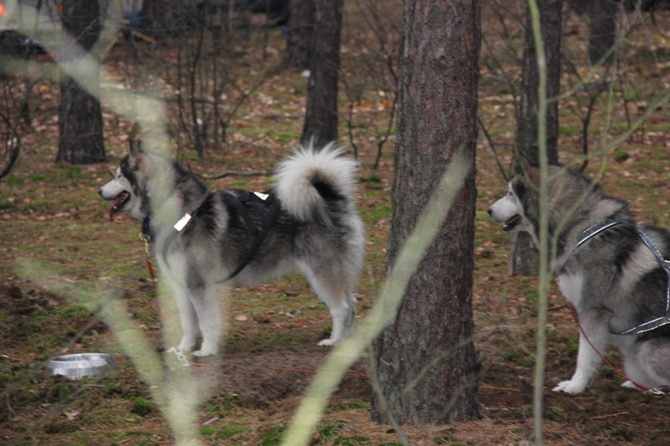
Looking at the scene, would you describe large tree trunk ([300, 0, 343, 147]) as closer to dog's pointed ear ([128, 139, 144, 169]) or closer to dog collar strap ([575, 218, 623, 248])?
dog's pointed ear ([128, 139, 144, 169])

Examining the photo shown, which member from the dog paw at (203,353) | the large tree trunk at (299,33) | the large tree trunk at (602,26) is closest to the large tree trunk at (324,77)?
the large tree trunk at (602,26)

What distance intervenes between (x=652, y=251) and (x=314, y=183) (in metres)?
2.34

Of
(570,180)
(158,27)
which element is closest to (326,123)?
(158,27)

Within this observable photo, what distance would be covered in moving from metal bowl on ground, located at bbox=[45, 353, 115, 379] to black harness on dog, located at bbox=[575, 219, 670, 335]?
292 centimetres

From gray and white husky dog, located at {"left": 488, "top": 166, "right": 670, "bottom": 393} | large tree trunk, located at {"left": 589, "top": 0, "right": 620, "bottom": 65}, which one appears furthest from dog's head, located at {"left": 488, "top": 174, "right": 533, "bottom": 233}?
large tree trunk, located at {"left": 589, "top": 0, "right": 620, "bottom": 65}

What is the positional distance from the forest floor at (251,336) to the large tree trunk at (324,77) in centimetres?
78

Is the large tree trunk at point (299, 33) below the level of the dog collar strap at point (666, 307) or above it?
above

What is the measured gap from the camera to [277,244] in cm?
608

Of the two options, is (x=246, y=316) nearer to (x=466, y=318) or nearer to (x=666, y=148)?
(x=466, y=318)

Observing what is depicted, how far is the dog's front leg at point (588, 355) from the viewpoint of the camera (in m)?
4.93

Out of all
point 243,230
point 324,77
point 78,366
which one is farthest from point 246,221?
point 324,77

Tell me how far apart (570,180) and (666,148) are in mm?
7501

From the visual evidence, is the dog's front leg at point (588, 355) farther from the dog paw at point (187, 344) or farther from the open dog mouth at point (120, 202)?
the open dog mouth at point (120, 202)

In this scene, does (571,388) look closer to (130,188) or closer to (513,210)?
(513,210)
